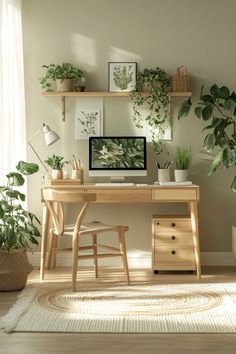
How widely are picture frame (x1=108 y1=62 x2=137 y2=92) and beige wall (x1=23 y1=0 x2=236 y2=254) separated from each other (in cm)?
7

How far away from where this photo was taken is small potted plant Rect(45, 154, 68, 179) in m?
5.18

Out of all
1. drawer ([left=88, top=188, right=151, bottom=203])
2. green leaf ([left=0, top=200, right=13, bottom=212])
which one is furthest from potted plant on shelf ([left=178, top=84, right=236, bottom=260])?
green leaf ([left=0, top=200, right=13, bottom=212])

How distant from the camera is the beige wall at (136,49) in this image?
5.37 metres

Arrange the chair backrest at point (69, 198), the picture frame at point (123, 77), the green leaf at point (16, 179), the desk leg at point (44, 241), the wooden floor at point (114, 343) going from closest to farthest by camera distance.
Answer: the wooden floor at point (114, 343) → the chair backrest at point (69, 198) → the green leaf at point (16, 179) → the desk leg at point (44, 241) → the picture frame at point (123, 77)

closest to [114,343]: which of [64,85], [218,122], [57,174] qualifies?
[57,174]

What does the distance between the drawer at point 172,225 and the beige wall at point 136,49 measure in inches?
16.1

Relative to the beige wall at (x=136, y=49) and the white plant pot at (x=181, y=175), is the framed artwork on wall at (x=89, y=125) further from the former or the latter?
the white plant pot at (x=181, y=175)

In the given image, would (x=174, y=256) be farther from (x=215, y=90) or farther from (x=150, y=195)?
(x=215, y=90)

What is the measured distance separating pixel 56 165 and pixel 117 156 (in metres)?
0.52

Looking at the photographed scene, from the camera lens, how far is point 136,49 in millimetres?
5387

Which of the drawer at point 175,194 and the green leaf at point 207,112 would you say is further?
the green leaf at point 207,112

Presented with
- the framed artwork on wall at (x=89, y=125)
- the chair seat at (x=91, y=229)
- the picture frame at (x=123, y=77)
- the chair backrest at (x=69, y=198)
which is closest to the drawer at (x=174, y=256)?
the chair seat at (x=91, y=229)

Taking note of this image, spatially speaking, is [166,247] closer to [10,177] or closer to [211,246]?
[211,246]

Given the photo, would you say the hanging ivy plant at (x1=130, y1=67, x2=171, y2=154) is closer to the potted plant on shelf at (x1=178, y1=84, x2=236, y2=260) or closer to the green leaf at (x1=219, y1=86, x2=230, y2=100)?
the potted plant on shelf at (x1=178, y1=84, x2=236, y2=260)
